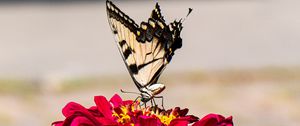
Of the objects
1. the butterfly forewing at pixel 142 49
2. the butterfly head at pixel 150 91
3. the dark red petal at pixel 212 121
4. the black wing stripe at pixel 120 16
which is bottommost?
the dark red petal at pixel 212 121

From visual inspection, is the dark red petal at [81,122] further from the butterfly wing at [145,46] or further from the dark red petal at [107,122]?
the butterfly wing at [145,46]

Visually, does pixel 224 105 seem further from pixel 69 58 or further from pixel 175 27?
pixel 175 27

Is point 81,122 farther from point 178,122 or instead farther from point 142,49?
point 142,49

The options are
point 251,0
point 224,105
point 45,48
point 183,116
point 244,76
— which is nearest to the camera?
point 183,116

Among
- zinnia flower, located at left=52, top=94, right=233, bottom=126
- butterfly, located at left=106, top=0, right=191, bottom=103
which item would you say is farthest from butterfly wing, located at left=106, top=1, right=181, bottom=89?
zinnia flower, located at left=52, top=94, right=233, bottom=126

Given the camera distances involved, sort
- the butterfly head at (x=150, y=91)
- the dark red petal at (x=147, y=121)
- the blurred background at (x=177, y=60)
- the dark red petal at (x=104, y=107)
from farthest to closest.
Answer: the blurred background at (x=177, y=60) → the butterfly head at (x=150, y=91) → the dark red petal at (x=104, y=107) → the dark red petal at (x=147, y=121)

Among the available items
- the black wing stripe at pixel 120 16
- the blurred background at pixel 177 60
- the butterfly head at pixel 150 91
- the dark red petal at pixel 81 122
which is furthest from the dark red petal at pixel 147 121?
the blurred background at pixel 177 60

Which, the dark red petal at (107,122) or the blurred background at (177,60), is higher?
the dark red petal at (107,122)

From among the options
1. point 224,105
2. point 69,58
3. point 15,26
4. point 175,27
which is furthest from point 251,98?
point 175,27
